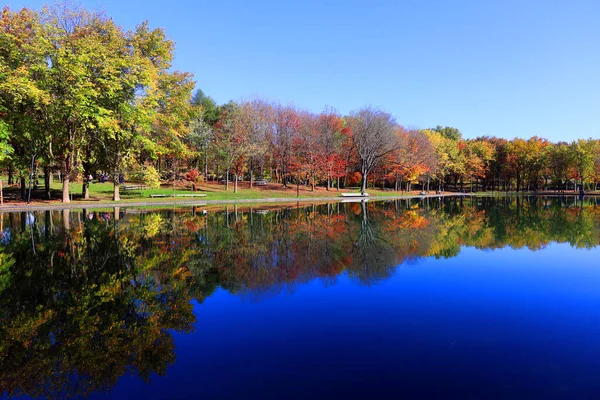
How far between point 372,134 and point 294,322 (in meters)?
54.6

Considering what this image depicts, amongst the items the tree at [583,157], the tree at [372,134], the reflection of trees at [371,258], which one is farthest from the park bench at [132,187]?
the tree at [583,157]

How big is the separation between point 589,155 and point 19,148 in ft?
303

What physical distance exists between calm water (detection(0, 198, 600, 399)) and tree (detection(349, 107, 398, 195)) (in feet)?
154

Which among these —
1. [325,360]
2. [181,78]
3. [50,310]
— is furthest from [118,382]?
[181,78]

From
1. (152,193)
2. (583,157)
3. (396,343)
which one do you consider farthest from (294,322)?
(583,157)

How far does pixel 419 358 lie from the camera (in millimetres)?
5152

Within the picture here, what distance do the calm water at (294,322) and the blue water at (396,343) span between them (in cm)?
3

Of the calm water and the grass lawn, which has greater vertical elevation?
the grass lawn

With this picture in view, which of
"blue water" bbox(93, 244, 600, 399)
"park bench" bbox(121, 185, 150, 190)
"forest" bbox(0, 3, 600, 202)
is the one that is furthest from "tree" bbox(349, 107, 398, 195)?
"blue water" bbox(93, 244, 600, 399)

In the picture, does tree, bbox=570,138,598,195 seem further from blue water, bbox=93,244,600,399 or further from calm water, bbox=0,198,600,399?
blue water, bbox=93,244,600,399

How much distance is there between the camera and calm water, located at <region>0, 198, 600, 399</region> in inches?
180

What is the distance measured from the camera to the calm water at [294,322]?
457 centimetres

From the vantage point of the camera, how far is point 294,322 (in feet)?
21.6

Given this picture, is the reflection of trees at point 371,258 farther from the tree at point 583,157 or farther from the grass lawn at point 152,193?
the tree at point 583,157
